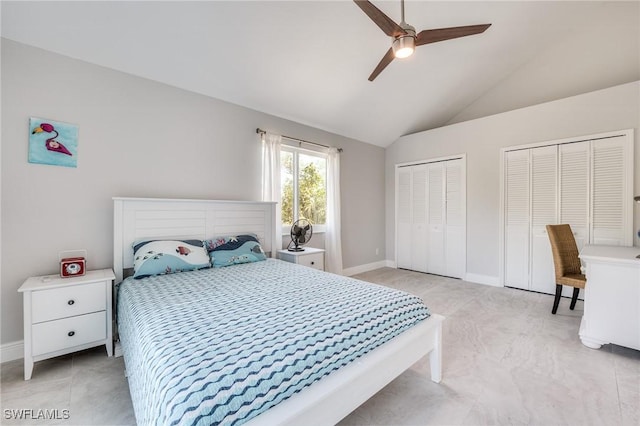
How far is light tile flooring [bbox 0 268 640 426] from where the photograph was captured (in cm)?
154

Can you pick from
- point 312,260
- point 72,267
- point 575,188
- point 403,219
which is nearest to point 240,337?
point 72,267

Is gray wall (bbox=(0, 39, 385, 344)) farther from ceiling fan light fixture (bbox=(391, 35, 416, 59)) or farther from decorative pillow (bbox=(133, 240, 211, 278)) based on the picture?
ceiling fan light fixture (bbox=(391, 35, 416, 59))

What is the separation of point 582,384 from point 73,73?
15.1 ft

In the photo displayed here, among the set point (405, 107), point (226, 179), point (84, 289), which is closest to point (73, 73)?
point (226, 179)

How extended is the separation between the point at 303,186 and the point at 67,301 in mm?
2882

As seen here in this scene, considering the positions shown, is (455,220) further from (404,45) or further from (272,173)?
(404,45)

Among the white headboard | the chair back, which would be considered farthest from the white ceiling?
the chair back

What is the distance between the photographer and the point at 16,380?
185cm

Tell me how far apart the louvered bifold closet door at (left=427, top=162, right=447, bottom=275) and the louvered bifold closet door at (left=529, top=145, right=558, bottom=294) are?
1.21 metres

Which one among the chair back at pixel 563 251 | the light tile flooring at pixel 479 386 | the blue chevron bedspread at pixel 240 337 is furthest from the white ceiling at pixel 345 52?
the light tile flooring at pixel 479 386

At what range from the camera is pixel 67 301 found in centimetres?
197

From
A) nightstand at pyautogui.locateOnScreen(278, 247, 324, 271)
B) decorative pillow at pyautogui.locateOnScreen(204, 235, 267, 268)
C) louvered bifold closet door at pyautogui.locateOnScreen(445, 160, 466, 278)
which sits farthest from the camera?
louvered bifold closet door at pyautogui.locateOnScreen(445, 160, 466, 278)

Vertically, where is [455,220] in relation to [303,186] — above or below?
below

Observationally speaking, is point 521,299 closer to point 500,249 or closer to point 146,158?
point 500,249
